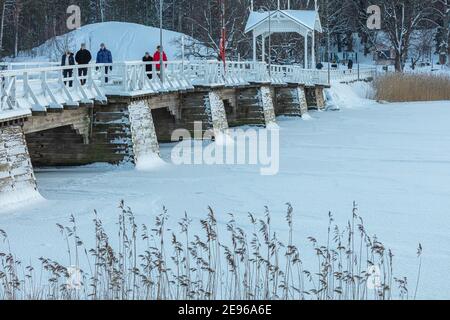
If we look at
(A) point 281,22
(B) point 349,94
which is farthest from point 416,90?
(A) point 281,22

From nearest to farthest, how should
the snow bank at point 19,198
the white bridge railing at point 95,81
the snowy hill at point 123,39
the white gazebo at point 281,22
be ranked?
the snow bank at point 19,198, the white bridge railing at point 95,81, the white gazebo at point 281,22, the snowy hill at point 123,39

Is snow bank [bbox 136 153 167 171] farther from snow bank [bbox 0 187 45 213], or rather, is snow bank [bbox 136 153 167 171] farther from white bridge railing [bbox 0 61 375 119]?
snow bank [bbox 0 187 45 213]

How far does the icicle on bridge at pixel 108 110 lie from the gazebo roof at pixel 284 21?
7362 mm

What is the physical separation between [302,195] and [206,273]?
7.51m

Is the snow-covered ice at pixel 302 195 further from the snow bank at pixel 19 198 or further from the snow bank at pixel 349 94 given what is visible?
the snow bank at pixel 349 94

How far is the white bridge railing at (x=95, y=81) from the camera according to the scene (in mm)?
17922

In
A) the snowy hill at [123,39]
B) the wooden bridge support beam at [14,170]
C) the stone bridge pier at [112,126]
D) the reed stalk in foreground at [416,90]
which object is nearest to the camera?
the wooden bridge support beam at [14,170]

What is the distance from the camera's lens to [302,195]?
19062 mm

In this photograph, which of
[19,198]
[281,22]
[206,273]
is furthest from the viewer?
[281,22]

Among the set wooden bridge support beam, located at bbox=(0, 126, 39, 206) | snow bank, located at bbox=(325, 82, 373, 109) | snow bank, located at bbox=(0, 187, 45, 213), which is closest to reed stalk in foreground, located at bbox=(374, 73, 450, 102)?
snow bank, located at bbox=(325, 82, 373, 109)

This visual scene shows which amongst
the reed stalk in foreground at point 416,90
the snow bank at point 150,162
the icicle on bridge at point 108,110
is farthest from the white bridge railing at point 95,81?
the reed stalk in foreground at point 416,90

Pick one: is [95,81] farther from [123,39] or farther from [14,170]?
[123,39]

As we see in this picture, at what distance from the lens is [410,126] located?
38094 millimetres

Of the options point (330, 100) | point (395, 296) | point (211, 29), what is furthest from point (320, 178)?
point (211, 29)
